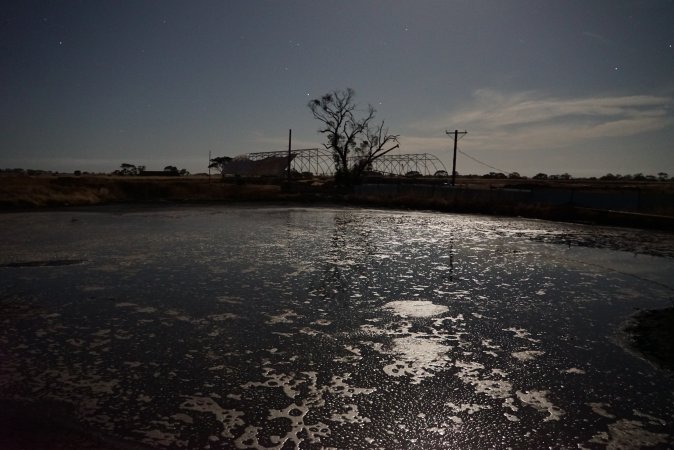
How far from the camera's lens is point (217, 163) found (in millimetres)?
91750

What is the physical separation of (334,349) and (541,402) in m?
2.15

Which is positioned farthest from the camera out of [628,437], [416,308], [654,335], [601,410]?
[416,308]

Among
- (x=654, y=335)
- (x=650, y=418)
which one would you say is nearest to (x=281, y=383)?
(x=650, y=418)

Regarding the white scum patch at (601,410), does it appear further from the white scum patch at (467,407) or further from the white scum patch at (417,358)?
the white scum patch at (417,358)

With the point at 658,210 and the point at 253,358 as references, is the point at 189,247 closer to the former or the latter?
the point at 253,358

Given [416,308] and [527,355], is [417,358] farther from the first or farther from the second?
[416,308]

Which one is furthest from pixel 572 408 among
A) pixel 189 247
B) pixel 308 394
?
pixel 189 247

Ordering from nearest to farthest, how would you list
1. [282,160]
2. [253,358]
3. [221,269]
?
[253,358]
[221,269]
[282,160]

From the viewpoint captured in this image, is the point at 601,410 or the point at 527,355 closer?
the point at 601,410

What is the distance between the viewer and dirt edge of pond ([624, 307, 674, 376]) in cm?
502

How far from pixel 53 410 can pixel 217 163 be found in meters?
91.8

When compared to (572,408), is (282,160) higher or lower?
higher

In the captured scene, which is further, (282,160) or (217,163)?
(217,163)

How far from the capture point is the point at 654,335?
18.7 feet
